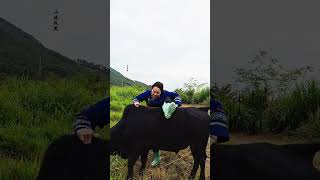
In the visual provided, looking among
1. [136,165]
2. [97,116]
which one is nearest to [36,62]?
[136,165]

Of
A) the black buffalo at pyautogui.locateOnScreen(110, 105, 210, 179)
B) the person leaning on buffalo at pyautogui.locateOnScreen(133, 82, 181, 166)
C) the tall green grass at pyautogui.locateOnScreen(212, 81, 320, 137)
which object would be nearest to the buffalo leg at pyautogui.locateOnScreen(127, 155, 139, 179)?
the black buffalo at pyautogui.locateOnScreen(110, 105, 210, 179)

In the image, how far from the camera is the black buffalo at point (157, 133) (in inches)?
155

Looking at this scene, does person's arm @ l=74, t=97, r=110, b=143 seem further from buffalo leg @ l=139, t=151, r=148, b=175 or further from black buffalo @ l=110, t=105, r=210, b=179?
buffalo leg @ l=139, t=151, r=148, b=175

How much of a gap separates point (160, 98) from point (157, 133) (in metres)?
0.29

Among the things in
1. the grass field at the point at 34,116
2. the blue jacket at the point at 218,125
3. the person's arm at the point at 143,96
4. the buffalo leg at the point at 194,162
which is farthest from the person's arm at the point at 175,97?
Answer: the grass field at the point at 34,116

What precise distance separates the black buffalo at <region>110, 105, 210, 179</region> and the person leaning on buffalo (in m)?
0.06

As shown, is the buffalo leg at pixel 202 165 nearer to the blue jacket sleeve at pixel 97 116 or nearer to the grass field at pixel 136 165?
the grass field at pixel 136 165

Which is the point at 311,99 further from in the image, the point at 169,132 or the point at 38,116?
the point at 169,132

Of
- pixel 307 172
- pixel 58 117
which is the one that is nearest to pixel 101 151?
pixel 307 172

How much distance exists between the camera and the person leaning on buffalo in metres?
3.98

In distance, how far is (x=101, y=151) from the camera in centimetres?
383

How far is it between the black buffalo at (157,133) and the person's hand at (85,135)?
195 mm

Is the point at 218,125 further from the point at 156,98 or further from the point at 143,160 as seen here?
the point at 143,160

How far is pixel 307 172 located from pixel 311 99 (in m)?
6.12
